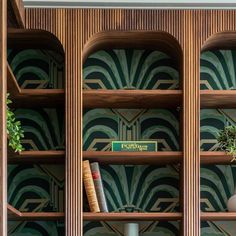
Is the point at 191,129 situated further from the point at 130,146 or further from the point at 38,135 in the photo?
the point at 38,135

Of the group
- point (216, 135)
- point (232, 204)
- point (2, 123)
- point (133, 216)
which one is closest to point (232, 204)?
point (232, 204)

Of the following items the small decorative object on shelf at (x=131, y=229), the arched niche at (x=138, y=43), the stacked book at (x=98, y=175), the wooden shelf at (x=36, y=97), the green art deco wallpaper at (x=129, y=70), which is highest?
the arched niche at (x=138, y=43)

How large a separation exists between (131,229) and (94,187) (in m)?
0.30

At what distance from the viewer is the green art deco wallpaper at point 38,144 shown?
10.6ft

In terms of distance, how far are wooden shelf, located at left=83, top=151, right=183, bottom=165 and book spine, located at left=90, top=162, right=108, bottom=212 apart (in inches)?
2.1

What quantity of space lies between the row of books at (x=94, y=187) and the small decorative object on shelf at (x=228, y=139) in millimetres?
669

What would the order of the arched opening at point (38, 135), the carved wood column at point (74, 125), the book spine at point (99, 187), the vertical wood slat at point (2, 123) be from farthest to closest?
1. the arched opening at point (38, 135)
2. the book spine at point (99, 187)
3. the carved wood column at point (74, 125)
4. the vertical wood slat at point (2, 123)

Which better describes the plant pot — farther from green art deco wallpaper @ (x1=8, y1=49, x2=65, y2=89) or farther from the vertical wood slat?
the vertical wood slat

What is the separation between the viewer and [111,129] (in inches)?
130

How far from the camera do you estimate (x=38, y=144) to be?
3279 millimetres

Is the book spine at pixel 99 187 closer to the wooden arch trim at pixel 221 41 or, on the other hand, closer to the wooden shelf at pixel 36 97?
the wooden shelf at pixel 36 97

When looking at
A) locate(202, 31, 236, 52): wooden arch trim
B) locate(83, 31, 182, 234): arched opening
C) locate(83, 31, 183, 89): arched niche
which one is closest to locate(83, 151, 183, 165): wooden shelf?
locate(83, 31, 182, 234): arched opening

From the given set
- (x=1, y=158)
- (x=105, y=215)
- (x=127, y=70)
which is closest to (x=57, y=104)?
(x=127, y=70)

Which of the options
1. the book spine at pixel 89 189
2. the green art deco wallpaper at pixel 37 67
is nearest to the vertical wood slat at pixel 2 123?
the book spine at pixel 89 189
